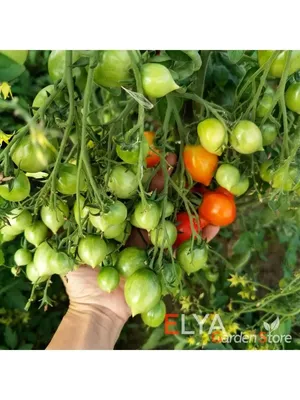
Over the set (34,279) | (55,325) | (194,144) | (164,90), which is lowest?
(55,325)

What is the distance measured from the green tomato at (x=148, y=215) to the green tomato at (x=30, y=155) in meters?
0.11

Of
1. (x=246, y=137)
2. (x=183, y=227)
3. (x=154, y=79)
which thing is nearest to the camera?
(x=154, y=79)

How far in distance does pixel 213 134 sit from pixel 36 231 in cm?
23

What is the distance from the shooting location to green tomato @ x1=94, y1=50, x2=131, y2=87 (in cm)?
42

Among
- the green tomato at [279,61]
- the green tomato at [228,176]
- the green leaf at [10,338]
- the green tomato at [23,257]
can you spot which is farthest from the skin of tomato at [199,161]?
the green leaf at [10,338]

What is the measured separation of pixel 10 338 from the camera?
0.73 meters

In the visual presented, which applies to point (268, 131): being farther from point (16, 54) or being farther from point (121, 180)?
point (16, 54)

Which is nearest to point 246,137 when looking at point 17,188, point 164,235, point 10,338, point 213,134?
point 213,134

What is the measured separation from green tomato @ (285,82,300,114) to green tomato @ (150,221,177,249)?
0.63 ft

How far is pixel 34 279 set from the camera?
58cm

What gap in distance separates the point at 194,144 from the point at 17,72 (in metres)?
0.23
